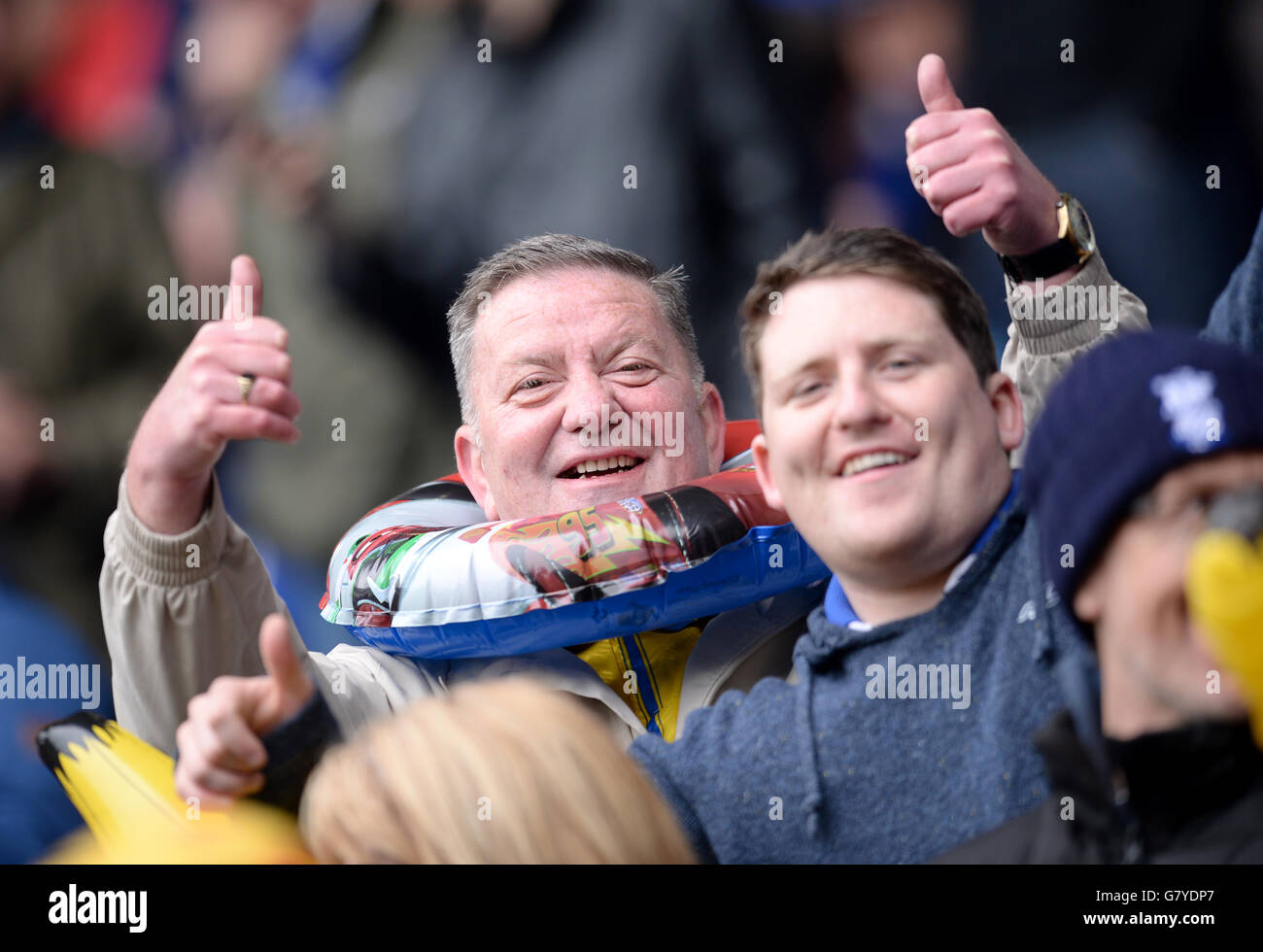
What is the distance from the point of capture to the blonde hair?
3.33ft

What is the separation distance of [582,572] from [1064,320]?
58 centimetres

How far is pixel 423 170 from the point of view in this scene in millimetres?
2340

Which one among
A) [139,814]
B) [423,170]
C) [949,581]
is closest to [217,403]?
[139,814]

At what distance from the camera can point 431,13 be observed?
7.63 ft

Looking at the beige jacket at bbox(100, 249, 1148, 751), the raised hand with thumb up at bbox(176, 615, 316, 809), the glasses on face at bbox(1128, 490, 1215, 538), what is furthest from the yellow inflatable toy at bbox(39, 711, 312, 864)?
the glasses on face at bbox(1128, 490, 1215, 538)

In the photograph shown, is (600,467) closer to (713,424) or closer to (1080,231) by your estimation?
(713,424)

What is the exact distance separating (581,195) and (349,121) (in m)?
0.47

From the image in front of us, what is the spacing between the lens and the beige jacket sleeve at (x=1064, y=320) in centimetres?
135

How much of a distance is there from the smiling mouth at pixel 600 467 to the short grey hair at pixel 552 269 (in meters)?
0.18

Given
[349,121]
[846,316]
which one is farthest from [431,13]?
[846,316]

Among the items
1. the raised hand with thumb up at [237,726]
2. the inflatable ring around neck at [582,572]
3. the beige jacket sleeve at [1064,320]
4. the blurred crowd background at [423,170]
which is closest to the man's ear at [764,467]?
the inflatable ring around neck at [582,572]

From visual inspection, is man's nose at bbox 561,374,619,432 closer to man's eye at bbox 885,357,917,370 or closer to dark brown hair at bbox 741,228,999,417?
dark brown hair at bbox 741,228,999,417

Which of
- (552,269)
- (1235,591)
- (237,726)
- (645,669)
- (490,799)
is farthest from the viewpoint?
(552,269)

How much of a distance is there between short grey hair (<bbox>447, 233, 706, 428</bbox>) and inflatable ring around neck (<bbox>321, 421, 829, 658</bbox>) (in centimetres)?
29
